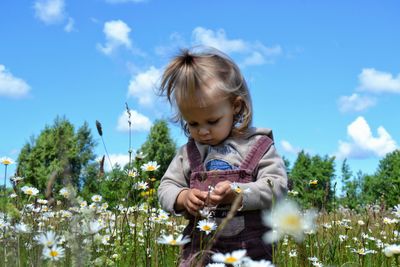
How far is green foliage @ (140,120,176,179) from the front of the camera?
33.5m

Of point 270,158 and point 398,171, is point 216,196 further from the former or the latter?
point 398,171

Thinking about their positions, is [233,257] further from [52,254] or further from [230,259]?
[52,254]

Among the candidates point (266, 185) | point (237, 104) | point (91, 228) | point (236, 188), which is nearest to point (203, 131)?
point (237, 104)

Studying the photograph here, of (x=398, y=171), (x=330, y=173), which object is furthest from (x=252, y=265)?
(x=330, y=173)

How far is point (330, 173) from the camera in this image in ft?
105

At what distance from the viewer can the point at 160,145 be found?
33.6 metres

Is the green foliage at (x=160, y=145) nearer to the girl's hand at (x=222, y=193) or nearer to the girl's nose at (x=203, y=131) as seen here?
the girl's nose at (x=203, y=131)

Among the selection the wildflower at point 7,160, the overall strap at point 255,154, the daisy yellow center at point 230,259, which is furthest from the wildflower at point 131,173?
the daisy yellow center at point 230,259

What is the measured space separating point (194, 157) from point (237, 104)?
1.37ft

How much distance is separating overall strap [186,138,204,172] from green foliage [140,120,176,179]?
29583 mm

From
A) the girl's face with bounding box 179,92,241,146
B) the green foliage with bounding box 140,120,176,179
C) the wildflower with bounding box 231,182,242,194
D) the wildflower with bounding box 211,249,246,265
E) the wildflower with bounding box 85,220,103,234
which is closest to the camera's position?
the wildflower with bounding box 211,249,246,265

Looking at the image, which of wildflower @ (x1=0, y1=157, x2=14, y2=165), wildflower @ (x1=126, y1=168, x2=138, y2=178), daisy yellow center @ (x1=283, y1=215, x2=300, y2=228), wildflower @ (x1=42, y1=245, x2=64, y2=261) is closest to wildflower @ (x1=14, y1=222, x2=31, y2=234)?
wildflower @ (x1=42, y1=245, x2=64, y2=261)

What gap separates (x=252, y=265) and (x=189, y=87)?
6.37 feet

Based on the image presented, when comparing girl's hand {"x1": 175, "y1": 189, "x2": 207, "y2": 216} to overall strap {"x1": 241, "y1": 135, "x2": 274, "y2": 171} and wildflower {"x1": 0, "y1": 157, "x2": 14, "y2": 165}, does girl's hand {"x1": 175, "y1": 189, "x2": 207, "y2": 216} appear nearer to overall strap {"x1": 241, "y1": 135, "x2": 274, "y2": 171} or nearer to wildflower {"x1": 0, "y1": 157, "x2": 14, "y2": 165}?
overall strap {"x1": 241, "y1": 135, "x2": 274, "y2": 171}
